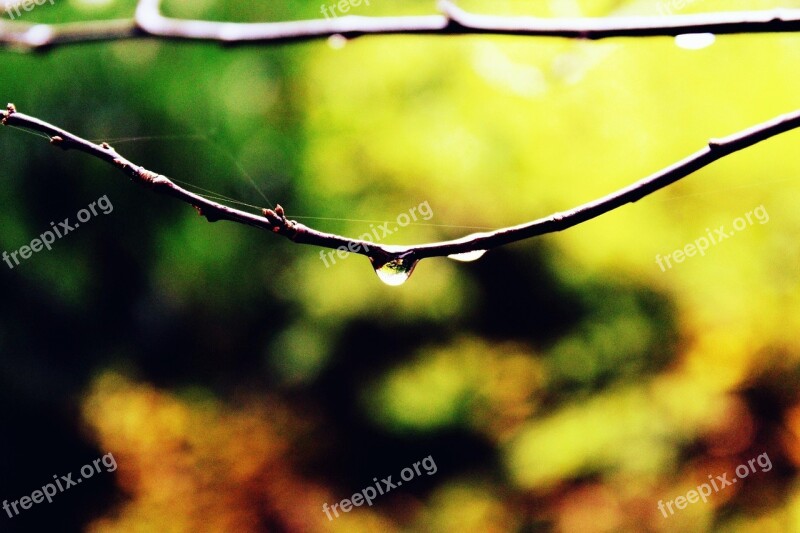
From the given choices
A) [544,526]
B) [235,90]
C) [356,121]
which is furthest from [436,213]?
[544,526]

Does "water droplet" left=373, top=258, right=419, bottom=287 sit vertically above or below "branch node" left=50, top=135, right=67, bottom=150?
below

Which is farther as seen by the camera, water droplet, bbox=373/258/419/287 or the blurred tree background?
the blurred tree background

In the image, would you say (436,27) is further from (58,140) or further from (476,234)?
(58,140)

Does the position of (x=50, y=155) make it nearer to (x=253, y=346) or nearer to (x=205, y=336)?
(x=205, y=336)

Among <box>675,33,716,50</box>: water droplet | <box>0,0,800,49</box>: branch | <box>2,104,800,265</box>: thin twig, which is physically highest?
<box>0,0,800,49</box>: branch

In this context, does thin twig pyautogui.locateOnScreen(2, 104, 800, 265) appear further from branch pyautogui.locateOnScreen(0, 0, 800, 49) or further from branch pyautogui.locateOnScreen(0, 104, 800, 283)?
branch pyautogui.locateOnScreen(0, 0, 800, 49)

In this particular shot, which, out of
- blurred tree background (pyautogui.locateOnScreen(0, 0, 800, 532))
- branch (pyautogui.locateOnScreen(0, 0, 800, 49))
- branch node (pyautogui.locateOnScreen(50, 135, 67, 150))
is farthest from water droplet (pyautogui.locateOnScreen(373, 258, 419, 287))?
blurred tree background (pyautogui.locateOnScreen(0, 0, 800, 532))
